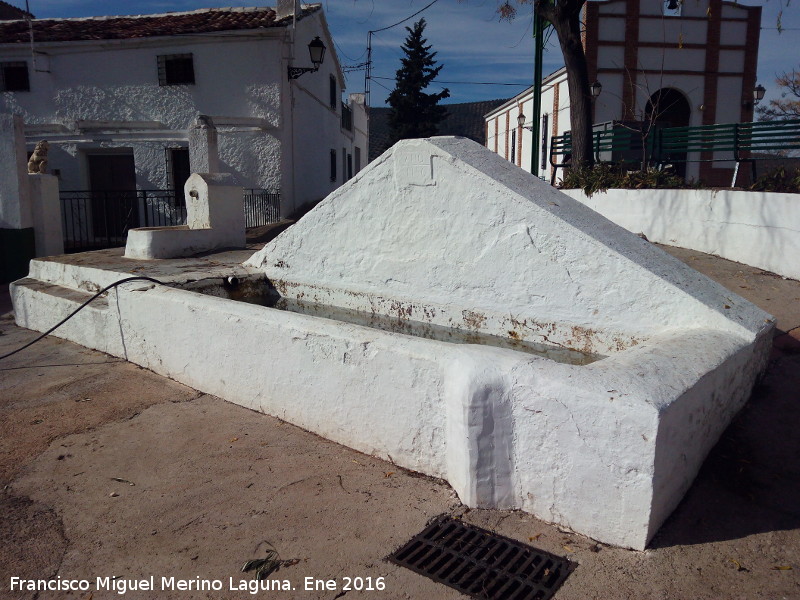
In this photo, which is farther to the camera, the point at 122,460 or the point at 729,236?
the point at 729,236

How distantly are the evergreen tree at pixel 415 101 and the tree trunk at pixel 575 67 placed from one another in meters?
19.4

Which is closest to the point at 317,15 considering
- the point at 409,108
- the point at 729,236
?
the point at 409,108

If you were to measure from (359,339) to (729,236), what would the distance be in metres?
5.86

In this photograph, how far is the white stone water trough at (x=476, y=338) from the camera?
2.51 metres

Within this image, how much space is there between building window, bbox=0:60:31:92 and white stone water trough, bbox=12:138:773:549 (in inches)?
512

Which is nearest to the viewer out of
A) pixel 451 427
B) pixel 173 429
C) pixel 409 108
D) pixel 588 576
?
pixel 588 576

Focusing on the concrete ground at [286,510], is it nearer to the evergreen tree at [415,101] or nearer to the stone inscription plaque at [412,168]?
the stone inscription plaque at [412,168]

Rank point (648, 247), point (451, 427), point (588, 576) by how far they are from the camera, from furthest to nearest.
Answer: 1. point (648, 247)
2. point (451, 427)
3. point (588, 576)

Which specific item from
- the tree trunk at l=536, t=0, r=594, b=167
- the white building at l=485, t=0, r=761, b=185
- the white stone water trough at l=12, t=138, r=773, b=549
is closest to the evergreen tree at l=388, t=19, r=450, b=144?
the white building at l=485, t=0, r=761, b=185

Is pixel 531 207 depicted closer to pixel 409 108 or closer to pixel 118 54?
pixel 118 54

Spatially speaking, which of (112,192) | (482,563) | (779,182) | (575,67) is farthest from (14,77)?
(482,563)

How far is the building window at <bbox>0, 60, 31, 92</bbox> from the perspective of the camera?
16234 mm

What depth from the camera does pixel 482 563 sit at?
2451 millimetres

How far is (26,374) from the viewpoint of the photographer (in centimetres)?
500
